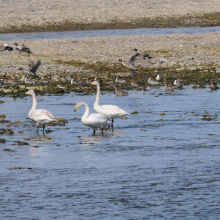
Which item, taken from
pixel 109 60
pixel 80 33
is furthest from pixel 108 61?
pixel 80 33

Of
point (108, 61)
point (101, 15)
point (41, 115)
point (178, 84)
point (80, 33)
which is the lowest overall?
point (41, 115)

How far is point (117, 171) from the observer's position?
39.8 ft

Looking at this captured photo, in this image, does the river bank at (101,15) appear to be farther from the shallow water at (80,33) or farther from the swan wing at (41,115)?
the swan wing at (41,115)

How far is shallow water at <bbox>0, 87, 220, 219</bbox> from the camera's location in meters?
9.69

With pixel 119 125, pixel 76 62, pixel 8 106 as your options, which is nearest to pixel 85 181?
pixel 119 125

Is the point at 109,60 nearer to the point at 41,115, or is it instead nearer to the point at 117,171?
the point at 41,115

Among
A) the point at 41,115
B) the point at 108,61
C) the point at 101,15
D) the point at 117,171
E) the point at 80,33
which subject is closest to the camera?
the point at 117,171

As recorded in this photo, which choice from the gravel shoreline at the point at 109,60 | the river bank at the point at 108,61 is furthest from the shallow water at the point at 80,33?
the river bank at the point at 108,61

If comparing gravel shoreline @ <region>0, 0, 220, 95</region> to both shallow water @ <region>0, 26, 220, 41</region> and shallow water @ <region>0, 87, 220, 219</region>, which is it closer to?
shallow water @ <region>0, 26, 220, 41</region>

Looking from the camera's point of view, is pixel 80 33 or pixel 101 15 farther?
pixel 101 15

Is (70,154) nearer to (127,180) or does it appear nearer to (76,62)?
(127,180)

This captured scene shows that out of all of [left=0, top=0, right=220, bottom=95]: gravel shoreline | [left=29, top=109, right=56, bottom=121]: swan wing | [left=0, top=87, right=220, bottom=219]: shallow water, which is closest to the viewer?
[left=0, top=87, right=220, bottom=219]: shallow water

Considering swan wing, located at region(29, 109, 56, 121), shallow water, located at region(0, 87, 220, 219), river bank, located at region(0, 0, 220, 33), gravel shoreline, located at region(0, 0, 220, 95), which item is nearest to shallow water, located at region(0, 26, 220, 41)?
river bank, located at region(0, 0, 220, 33)

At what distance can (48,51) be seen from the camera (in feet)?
128
